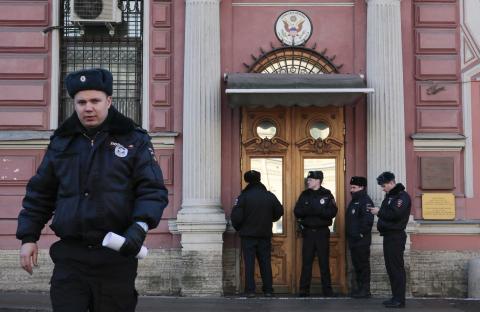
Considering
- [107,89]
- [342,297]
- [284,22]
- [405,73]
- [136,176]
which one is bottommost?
[342,297]

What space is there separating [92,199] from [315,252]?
725 cm

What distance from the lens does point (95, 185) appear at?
16.0 feet

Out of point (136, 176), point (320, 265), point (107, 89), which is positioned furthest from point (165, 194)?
point (320, 265)

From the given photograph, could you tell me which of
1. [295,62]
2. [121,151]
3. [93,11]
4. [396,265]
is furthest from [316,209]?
[121,151]

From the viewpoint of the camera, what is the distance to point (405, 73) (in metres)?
12.3

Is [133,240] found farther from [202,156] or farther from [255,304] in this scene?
[202,156]

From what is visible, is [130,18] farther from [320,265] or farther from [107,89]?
[107,89]

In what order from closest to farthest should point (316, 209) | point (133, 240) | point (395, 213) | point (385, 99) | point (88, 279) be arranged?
point (133, 240)
point (88, 279)
point (395, 213)
point (316, 209)
point (385, 99)

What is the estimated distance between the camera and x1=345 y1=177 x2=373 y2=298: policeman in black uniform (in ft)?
37.6

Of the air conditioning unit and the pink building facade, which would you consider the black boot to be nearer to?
the pink building facade

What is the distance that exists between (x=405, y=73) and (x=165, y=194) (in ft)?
26.4

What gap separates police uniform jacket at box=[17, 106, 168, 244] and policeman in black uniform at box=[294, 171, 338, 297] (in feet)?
22.2

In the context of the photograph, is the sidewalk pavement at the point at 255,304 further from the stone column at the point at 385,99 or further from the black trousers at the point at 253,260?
the stone column at the point at 385,99

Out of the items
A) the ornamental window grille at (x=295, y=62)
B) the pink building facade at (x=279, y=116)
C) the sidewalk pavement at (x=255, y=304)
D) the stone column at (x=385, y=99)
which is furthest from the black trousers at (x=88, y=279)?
the ornamental window grille at (x=295, y=62)
